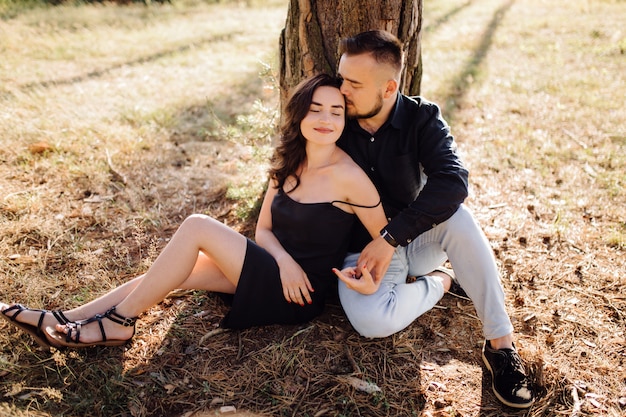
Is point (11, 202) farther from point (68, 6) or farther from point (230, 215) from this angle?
point (68, 6)

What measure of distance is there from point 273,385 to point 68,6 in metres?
10.2

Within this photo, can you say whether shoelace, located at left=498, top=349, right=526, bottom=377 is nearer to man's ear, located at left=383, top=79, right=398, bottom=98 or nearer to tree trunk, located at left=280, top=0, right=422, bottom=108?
man's ear, located at left=383, top=79, right=398, bottom=98

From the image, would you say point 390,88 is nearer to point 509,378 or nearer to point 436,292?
point 436,292

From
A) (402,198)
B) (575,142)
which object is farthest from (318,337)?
(575,142)

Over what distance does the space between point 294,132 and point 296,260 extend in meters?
0.69

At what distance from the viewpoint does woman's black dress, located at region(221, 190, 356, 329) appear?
8.32 ft

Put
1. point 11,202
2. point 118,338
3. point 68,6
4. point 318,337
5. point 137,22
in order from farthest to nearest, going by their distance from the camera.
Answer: point 68,6
point 137,22
point 11,202
point 318,337
point 118,338

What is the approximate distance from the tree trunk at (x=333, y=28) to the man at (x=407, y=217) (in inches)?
16.7

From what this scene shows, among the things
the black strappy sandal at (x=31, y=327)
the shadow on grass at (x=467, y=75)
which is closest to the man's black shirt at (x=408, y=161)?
the black strappy sandal at (x=31, y=327)

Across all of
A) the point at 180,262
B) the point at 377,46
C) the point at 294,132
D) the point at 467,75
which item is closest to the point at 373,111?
the point at 377,46

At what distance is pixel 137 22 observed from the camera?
29.1ft

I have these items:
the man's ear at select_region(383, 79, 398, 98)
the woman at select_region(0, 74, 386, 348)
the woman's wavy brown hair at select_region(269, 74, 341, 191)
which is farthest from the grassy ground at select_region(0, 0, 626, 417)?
the man's ear at select_region(383, 79, 398, 98)

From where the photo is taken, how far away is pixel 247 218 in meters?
3.58

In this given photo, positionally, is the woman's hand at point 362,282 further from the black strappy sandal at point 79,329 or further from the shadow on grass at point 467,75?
the shadow on grass at point 467,75
